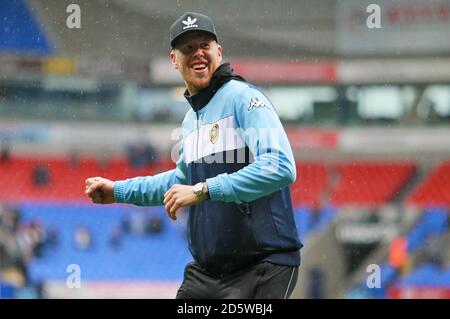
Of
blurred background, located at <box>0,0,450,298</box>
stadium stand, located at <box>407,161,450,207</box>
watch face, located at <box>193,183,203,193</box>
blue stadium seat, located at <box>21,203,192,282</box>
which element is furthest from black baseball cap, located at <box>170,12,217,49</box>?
stadium stand, located at <box>407,161,450,207</box>

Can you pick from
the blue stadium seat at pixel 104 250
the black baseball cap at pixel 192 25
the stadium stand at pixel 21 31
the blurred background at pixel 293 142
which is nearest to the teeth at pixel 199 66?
the black baseball cap at pixel 192 25

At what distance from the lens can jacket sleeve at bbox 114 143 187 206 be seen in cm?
292

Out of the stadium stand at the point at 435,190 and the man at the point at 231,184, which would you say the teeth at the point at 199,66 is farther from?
the stadium stand at the point at 435,190

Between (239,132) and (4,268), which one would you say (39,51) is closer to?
(4,268)

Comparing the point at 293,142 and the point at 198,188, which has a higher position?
the point at 293,142

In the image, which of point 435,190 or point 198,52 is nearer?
point 198,52

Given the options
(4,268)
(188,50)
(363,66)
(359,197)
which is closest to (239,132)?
(188,50)

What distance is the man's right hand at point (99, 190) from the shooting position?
2.85 m

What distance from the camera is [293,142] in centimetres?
1515

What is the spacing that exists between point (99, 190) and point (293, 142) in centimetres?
1239

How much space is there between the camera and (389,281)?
40.1 ft

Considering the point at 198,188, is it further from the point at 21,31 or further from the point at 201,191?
the point at 21,31

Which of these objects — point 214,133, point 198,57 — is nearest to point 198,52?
point 198,57

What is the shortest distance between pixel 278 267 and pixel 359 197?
11675mm
